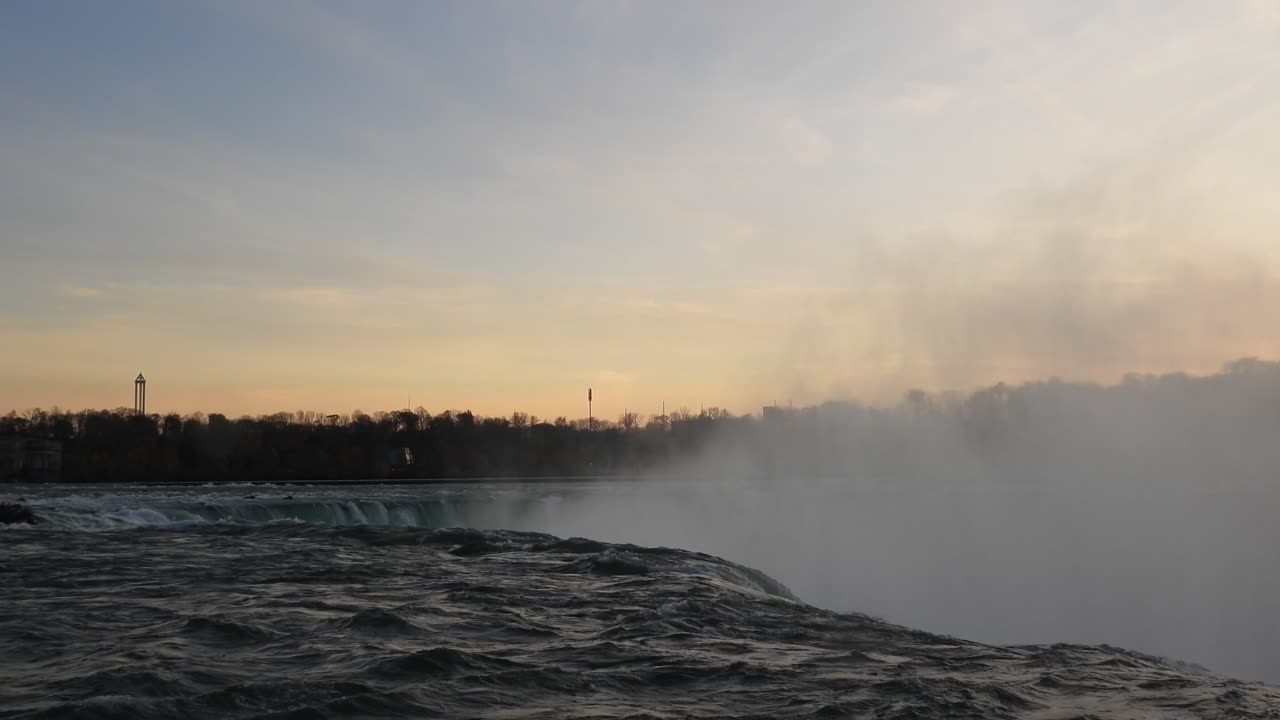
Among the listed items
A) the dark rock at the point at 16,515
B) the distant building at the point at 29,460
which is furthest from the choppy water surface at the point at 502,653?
the distant building at the point at 29,460

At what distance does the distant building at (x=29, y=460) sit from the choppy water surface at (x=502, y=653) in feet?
338

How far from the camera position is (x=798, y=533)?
44344 mm

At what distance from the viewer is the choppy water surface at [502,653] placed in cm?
959

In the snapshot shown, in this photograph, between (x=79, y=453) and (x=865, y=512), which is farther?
(x=79, y=453)

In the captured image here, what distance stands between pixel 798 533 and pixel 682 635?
104ft

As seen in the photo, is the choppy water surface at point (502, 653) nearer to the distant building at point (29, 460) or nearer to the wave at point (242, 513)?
the wave at point (242, 513)

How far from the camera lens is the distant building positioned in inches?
4245

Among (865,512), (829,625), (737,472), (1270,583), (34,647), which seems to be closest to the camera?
(34,647)

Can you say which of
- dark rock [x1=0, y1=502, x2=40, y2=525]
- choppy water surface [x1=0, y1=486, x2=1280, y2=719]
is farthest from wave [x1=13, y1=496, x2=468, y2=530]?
choppy water surface [x1=0, y1=486, x2=1280, y2=719]

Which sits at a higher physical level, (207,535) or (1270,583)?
(207,535)

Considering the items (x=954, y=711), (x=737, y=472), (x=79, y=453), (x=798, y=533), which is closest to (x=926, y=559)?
(x=798, y=533)

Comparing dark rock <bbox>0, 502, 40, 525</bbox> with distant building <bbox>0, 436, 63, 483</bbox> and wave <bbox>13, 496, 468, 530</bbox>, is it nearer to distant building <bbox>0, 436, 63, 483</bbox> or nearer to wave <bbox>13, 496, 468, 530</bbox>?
wave <bbox>13, 496, 468, 530</bbox>

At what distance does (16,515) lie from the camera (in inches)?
1377

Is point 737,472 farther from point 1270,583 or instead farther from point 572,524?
point 1270,583
